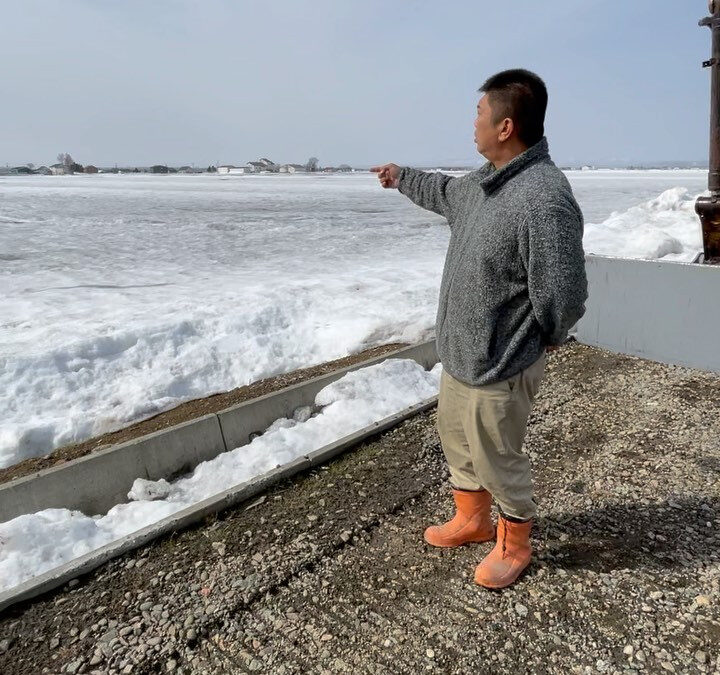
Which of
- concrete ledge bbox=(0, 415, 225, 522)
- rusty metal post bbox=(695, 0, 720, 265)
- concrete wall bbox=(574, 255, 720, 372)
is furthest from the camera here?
rusty metal post bbox=(695, 0, 720, 265)

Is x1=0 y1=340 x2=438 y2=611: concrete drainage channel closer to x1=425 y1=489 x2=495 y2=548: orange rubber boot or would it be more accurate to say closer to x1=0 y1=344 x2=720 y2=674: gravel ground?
x1=0 y1=344 x2=720 y2=674: gravel ground

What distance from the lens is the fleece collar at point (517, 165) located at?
2.29 m

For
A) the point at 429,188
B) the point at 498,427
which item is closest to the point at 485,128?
the point at 429,188

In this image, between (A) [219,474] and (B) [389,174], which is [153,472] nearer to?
(A) [219,474]

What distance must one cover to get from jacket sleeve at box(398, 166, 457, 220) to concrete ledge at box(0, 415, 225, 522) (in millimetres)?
2703

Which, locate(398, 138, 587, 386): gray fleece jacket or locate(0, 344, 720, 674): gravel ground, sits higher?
locate(398, 138, 587, 386): gray fleece jacket

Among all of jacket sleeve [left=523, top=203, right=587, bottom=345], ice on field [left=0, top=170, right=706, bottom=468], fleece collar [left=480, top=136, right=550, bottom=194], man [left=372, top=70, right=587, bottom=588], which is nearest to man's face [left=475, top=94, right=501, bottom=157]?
man [left=372, top=70, right=587, bottom=588]

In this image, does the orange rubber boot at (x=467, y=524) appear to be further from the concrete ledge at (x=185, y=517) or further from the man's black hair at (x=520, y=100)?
the man's black hair at (x=520, y=100)

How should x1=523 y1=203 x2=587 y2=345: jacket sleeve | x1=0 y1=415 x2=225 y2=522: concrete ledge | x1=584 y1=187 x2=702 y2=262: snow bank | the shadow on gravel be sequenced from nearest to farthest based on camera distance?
x1=523 y1=203 x2=587 y2=345: jacket sleeve
the shadow on gravel
x1=0 y1=415 x2=225 y2=522: concrete ledge
x1=584 y1=187 x2=702 y2=262: snow bank

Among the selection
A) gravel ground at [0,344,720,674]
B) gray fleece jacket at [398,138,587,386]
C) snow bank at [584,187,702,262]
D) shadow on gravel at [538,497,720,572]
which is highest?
gray fleece jacket at [398,138,587,386]

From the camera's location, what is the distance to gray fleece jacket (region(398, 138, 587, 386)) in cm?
215

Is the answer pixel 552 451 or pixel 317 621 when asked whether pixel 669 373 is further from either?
pixel 317 621

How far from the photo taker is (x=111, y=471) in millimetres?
→ 4184

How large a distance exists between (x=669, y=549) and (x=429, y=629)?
1414mm
